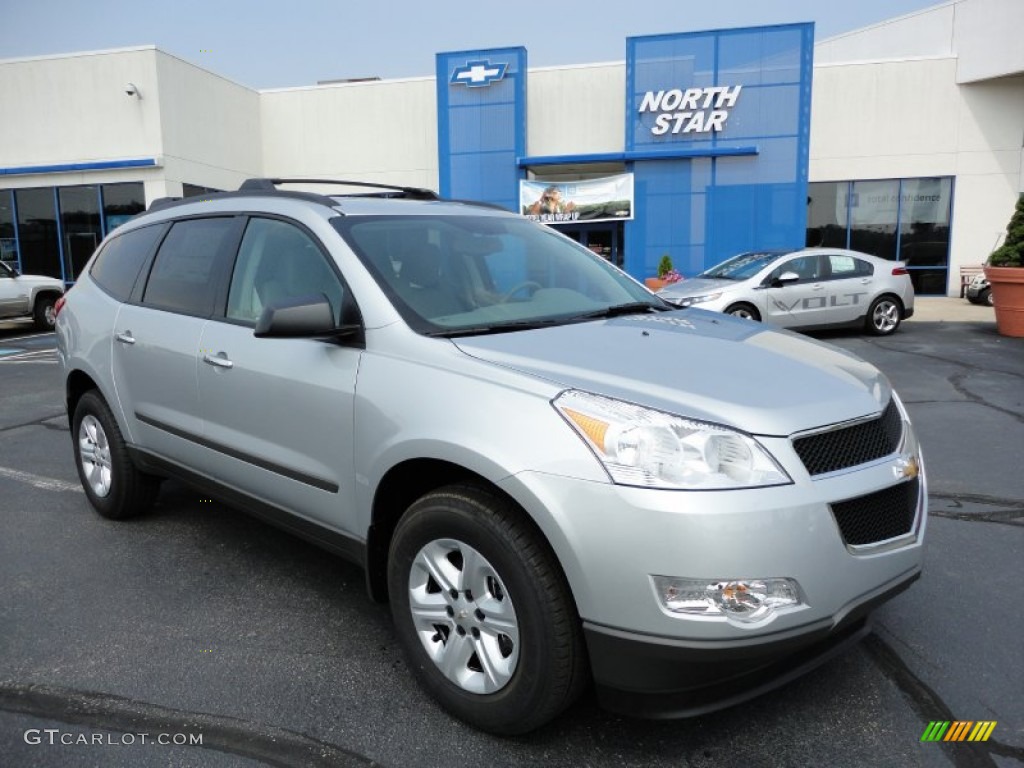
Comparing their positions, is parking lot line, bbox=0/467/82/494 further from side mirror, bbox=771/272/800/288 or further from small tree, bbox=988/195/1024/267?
small tree, bbox=988/195/1024/267

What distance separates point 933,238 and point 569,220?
979cm

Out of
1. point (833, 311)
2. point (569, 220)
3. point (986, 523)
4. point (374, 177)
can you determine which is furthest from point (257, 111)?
point (986, 523)

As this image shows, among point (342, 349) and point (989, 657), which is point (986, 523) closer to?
point (989, 657)

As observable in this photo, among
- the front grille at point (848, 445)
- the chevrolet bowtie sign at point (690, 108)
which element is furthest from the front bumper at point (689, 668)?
the chevrolet bowtie sign at point (690, 108)

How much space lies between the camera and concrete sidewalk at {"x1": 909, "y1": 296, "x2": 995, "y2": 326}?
615 inches

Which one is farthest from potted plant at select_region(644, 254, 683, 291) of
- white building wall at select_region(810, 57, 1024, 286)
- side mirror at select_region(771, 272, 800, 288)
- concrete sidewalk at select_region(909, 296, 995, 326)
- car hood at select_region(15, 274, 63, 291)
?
car hood at select_region(15, 274, 63, 291)

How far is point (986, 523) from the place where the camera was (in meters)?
4.52

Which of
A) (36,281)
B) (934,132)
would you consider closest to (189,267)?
(36,281)

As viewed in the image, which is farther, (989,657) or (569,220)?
(569,220)

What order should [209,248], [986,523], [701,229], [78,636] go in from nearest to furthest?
[78,636]
[209,248]
[986,523]
[701,229]

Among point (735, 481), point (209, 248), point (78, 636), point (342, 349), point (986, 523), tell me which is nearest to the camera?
point (735, 481)

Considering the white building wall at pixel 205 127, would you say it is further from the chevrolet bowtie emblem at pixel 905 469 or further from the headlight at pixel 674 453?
the chevrolet bowtie emblem at pixel 905 469

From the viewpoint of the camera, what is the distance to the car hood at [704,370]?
2.37m

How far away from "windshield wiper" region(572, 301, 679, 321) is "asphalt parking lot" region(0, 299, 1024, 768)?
1527 mm
